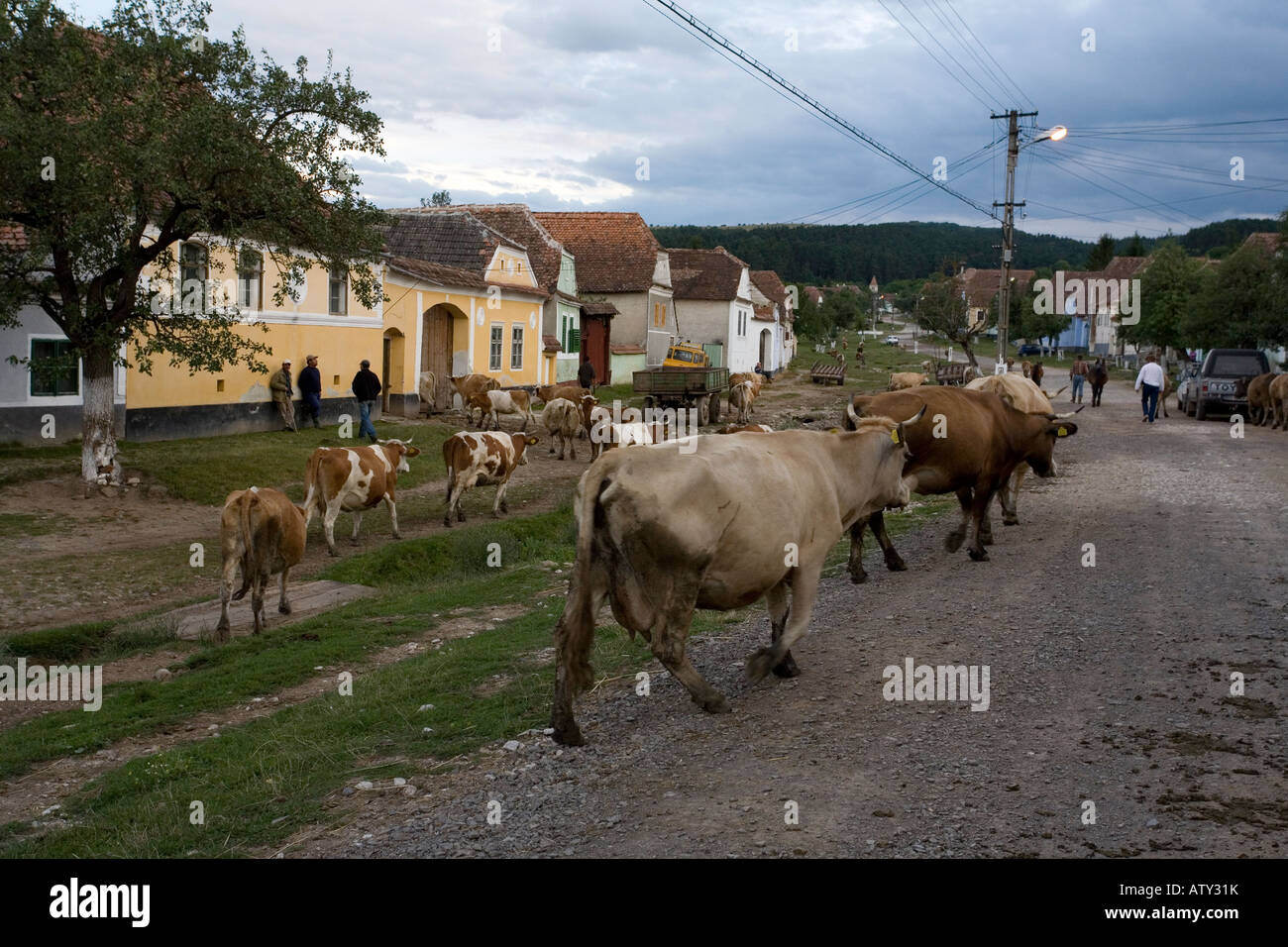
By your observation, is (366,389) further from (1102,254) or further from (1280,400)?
(1102,254)

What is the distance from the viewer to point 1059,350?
312ft

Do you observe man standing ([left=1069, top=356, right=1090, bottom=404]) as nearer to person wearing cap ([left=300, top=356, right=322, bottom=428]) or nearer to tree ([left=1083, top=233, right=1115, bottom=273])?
person wearing cap ([left=300, top=356, right=322, bottom=428])

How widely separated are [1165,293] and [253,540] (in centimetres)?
6192

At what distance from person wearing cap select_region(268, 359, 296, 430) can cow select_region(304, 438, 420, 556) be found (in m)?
8.94

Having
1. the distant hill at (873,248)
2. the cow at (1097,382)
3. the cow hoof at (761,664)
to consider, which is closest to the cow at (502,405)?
the cow at (1097,382)

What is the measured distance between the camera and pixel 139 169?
1405 centimetres

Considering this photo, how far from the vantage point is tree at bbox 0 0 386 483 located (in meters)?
14.0

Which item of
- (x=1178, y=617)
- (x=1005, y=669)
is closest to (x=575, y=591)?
(x=1005, y=669)

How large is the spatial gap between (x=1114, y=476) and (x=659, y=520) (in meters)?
13.5

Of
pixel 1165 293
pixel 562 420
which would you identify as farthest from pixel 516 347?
pixel 1165 293

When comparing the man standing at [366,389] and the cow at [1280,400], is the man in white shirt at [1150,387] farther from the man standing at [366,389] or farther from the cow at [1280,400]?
the man standing at [366,389]

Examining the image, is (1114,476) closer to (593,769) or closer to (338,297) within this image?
(593,769)

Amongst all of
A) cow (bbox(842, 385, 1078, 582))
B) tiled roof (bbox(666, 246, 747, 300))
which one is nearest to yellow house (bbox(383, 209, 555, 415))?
cow (bbox(842, 385, 1078, 582))

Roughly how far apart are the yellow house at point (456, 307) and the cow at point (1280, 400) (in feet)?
72.5
